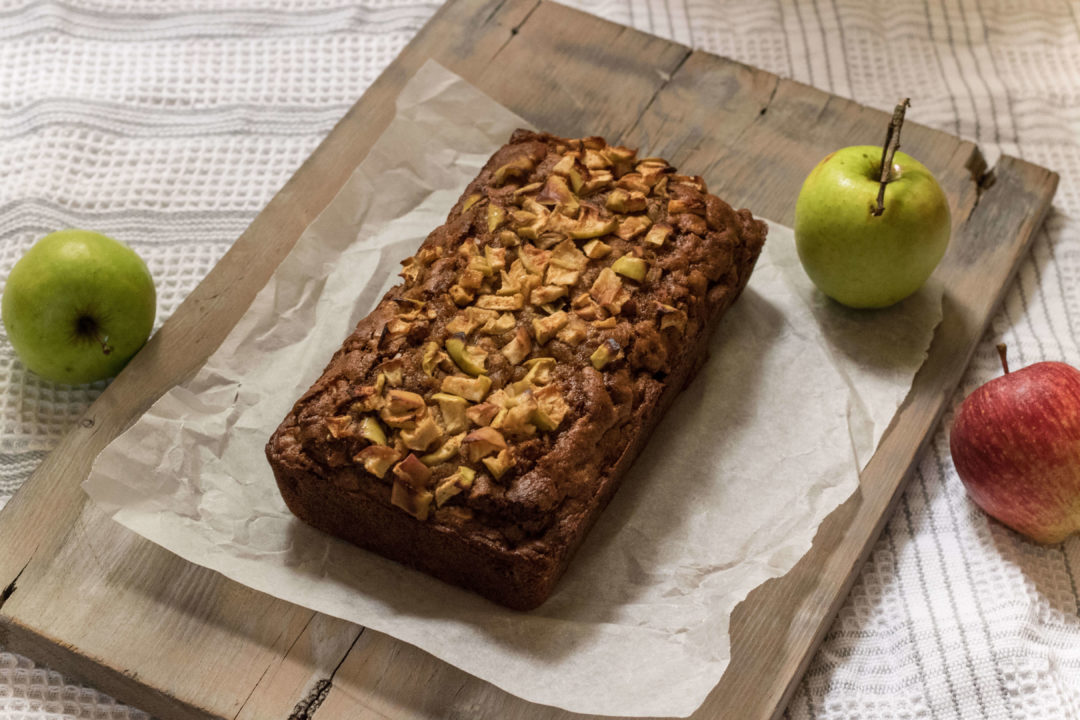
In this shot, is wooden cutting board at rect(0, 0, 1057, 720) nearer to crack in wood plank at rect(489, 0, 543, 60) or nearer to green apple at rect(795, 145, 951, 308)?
crack in wood plank at rect(489, 0, 543, 60)

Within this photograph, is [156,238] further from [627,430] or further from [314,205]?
[627,430]

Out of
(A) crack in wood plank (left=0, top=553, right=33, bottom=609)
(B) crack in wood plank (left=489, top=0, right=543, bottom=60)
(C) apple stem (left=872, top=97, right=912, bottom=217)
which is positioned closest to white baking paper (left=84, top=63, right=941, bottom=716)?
(A) crack in wood plank (left=0, top=553, right=33, bottom=609)

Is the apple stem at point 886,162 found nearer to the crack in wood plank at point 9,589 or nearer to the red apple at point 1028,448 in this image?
the red apple at point 1028,448

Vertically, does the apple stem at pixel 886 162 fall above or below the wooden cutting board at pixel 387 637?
above

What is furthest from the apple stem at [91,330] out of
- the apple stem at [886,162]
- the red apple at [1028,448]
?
the red apple at [1028,448]

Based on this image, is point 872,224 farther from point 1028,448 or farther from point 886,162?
point 1028,448

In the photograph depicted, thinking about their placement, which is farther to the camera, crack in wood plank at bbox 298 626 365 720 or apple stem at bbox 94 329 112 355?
apple stem at bbox 94 329 112 355

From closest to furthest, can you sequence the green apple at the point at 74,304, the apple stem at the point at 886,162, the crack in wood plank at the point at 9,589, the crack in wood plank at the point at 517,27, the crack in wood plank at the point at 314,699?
the crack in wood plank at the point at 314,699 → the crack in wood plank at the point at 9,589 → the apple stem at the point at 886,162 → the green apple at the point at 74,304 → the crack in wood plank at the point at 517,27
